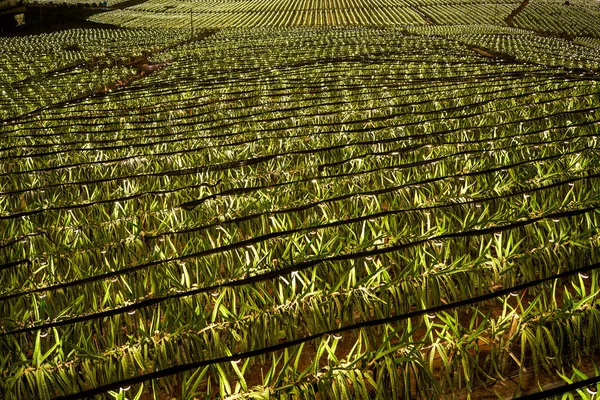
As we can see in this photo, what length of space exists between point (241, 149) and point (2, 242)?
4.10 m

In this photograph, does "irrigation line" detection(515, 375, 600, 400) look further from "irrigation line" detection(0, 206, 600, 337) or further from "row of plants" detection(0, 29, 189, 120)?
"row of plants" detection(0, 29, 189, 120)

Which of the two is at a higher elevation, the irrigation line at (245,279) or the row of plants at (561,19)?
the irrigation line at (245,279)

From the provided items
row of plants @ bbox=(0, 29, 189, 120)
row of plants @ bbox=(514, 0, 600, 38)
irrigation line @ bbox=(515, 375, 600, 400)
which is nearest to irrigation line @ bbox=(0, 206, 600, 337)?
irrigation line @ bbox=(515, 375, 600, 400)

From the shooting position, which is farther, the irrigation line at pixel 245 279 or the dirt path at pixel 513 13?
the dirt path at pixel 513 13

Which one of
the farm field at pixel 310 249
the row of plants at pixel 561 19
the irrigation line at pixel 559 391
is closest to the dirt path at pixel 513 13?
the row of plants at pixel 561 19

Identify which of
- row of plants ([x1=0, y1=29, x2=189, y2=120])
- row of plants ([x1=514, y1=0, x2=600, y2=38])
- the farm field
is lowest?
row of plants ([x1=514, y1=0, x2=600, y2=38])

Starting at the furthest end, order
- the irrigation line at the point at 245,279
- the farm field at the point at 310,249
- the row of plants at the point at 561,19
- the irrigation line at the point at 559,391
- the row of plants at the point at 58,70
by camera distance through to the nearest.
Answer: the row of plants at the point at 561,19, the row of plants at the point at 58,70, the irrigation line at the point at 245,279, the farm field at the point at 310,249, the irrigation line at the point at 559,391

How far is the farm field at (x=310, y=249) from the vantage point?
3092 millimetres

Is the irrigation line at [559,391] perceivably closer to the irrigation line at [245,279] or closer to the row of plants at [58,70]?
the irrigation line at [245,279]

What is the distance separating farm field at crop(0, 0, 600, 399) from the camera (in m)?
3.09

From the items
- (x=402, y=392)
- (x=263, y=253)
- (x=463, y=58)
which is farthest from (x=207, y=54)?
(x=402, y=392)

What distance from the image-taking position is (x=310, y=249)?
14.2 ft

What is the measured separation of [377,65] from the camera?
19.4 meters

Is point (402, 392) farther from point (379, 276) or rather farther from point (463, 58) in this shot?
Answer: point (463, 58)
